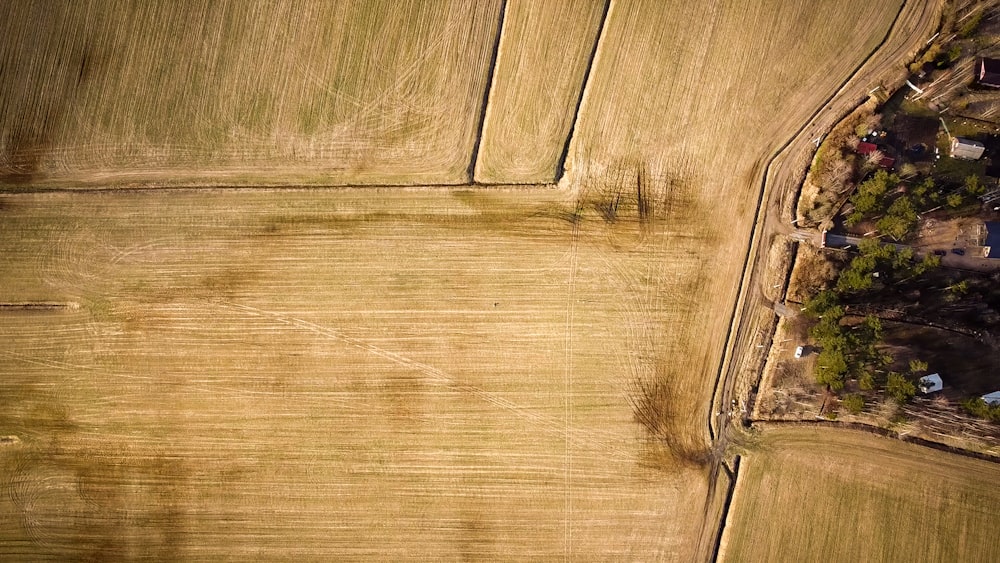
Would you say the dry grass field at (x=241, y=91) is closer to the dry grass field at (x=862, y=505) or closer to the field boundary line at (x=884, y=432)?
the field boundary line at (x=884, y=432)

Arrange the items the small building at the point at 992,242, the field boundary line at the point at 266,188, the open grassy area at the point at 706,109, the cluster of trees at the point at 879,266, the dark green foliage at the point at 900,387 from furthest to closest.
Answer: the field boundary line at the point at 266,188 < the open grassy area at the point at 706,109 < the small building at the point at 992,242 < the cluster of trees at the point at 879,266 < the dark green foliage at the point at 900,387

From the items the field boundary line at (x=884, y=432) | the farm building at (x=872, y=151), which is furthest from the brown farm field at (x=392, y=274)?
the field boundary line at (x=884, y=432)

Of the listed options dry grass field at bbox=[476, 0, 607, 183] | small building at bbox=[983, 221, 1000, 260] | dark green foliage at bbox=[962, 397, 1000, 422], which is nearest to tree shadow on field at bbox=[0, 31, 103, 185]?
dry grass field at bbox=[476, 0, 607, 183]

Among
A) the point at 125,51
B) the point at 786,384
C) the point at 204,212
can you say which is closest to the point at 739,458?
the point at 786,384

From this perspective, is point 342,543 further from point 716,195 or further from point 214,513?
point 716,195

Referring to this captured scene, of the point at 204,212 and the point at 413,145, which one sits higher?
the point at 413,145

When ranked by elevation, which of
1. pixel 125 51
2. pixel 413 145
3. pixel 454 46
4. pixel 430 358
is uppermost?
pixel 454 46

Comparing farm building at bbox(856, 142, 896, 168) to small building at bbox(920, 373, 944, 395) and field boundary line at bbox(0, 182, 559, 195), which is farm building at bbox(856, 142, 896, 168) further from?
field boundary line at bbox(0, 182, 559, 195)
